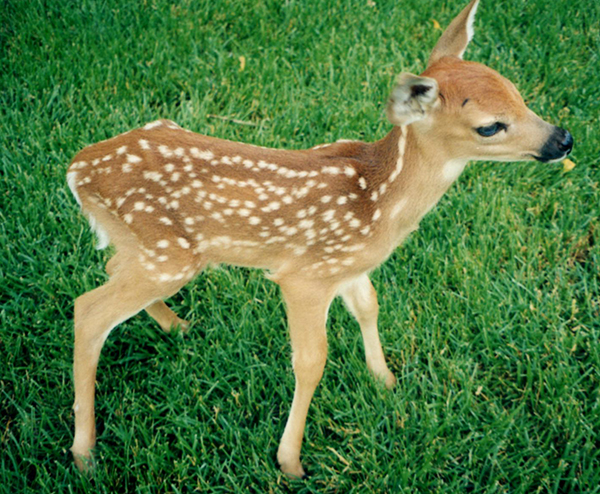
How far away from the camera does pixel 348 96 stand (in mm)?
4352

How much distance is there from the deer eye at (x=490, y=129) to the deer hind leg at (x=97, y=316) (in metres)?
1.23

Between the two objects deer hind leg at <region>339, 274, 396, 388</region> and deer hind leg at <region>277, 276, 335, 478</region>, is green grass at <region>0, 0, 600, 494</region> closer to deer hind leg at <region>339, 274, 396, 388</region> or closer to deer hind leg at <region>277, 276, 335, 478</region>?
deer hind leg at <region>339, 274, 396, 388</region>

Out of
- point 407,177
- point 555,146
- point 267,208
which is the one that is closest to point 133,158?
point 267,208

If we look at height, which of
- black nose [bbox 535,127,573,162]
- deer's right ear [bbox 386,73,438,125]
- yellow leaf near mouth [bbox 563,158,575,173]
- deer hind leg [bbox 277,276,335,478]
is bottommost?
yellow leaf near mouth [bbox 563,158,575,173]

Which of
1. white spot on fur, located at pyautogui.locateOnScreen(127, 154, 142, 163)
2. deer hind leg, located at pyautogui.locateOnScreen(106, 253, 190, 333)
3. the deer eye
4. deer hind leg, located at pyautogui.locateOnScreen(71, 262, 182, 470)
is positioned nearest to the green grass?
deer hind leg, located at pyautogui.locateOnScreen(106, 253, 190, 333)

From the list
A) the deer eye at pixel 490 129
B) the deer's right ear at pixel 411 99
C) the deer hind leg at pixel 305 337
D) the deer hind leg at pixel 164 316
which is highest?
the deer's right ear at pixel 411 99

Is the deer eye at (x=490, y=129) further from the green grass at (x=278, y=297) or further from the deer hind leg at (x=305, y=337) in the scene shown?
the green grass at (x=278, y=297)

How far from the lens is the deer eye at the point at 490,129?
2279 millimetres

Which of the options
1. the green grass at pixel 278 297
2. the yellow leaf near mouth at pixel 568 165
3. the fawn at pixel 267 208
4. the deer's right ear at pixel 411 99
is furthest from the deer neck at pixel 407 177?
the yellow leaf near mouth at pixel 568 165

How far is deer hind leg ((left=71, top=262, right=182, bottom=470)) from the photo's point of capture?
2558mm

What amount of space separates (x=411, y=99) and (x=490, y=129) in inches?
11.3

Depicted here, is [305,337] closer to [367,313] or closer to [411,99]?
[367,313]

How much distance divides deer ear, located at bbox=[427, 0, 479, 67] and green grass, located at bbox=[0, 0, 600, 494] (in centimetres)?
117

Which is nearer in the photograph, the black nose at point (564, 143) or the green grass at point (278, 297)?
the black nose at point (564, 143)
